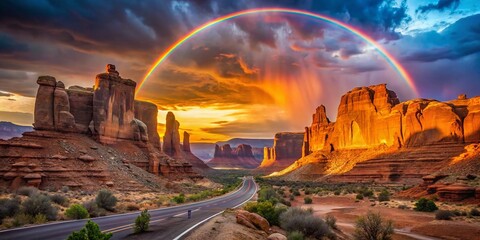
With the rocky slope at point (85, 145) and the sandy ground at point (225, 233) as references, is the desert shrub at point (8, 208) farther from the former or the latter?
the rocky slope at point (85, 145)

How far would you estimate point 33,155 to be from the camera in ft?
133

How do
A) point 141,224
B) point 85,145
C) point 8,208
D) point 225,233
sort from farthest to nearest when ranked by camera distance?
point 85,145
point 8,208
point 141,224
point 225,233

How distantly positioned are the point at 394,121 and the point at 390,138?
4867 mm

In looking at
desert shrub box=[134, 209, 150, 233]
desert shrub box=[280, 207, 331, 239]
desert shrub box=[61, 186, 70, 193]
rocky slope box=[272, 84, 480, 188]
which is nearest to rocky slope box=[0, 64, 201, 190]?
desert shrub box=[61, 186, 70, 193]

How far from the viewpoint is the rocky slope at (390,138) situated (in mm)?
78500

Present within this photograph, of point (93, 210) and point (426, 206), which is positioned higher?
point (93, 210)

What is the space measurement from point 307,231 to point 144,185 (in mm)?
36409

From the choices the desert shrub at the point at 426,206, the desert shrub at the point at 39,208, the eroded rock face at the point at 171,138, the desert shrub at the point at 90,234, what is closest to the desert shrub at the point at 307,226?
the desert shrub at the point at 90,234

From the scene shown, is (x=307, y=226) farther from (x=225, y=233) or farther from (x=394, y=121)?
(x=394, y=121)

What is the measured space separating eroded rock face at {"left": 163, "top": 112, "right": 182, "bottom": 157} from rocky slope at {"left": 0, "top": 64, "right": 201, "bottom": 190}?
5065cm

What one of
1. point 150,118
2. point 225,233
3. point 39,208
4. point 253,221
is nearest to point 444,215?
point 253,221

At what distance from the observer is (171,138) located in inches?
4761

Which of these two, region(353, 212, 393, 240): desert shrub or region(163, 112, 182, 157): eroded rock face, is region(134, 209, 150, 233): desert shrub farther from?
region(163, 112, 182, 157): eroded rock face

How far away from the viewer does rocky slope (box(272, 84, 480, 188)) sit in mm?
78500
